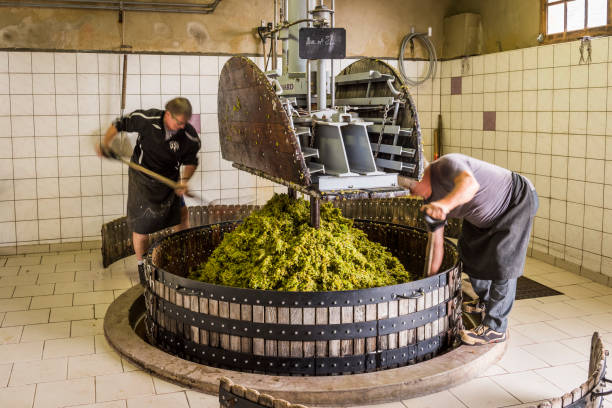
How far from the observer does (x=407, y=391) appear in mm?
3150

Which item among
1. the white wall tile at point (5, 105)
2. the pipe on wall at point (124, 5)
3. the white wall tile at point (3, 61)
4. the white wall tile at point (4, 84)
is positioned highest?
the pipe on wall at point (124, 5)

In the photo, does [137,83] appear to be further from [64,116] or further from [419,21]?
[419,21]

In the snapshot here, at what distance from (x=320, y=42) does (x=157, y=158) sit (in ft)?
6.03

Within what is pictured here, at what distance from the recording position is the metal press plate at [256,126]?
10.6ft

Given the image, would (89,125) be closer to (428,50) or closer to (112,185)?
(112,185)

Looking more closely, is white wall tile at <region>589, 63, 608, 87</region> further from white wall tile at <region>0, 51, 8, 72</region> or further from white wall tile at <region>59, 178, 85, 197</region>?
white wall tile at <region>0, 51, 8, 72</region>

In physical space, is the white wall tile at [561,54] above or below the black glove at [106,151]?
above

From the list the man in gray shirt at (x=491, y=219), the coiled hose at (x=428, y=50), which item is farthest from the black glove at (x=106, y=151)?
the coiled hose at (x=428, y=50)

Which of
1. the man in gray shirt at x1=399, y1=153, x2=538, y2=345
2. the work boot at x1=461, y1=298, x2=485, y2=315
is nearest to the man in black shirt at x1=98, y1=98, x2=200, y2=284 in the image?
the man in gray shirt at x1=399, y1=153, x2=538, y2=345

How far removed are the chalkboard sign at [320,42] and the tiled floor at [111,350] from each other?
198 cm

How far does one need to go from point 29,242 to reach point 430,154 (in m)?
4.65

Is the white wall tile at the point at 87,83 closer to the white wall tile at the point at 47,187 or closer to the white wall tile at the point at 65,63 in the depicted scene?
the white wall tile at the point at 65,63

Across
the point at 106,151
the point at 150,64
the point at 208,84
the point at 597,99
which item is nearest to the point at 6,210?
the point at 150,64

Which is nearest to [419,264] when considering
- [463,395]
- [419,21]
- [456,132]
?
[463,395]
